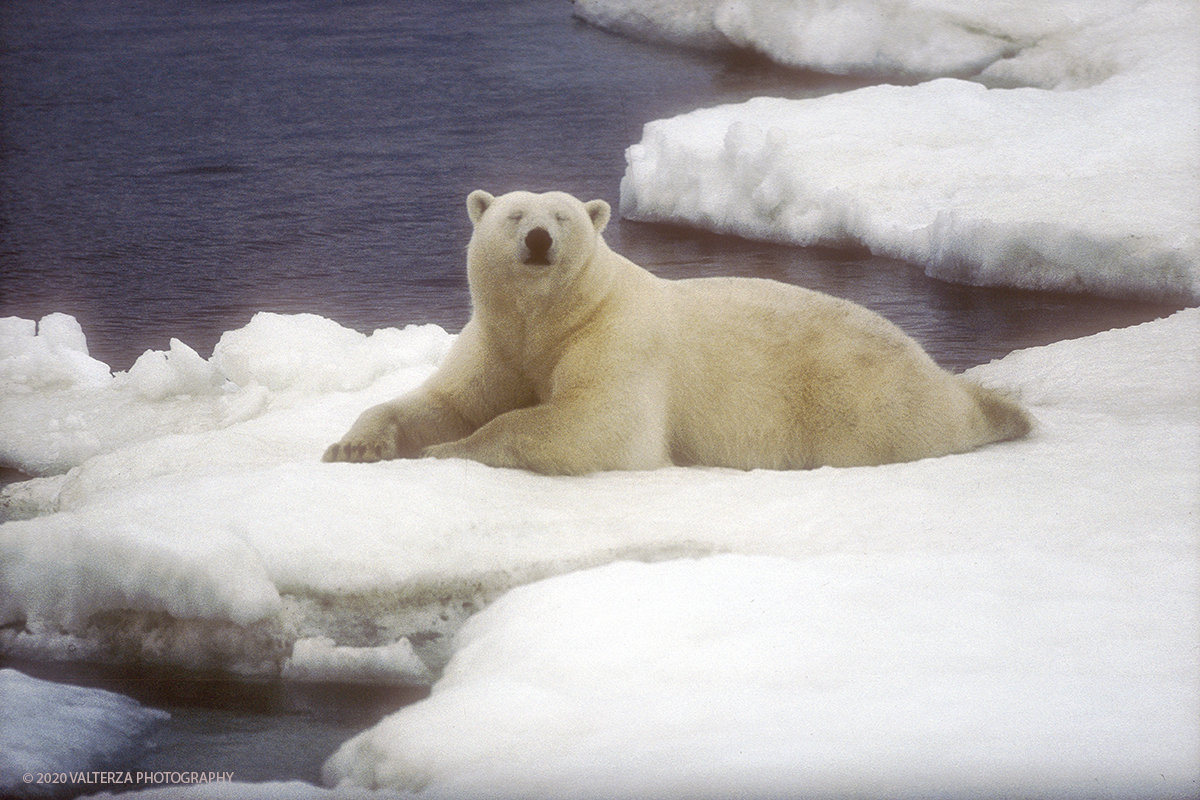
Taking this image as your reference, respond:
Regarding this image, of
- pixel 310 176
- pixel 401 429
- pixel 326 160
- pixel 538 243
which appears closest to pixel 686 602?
pixel 538 243

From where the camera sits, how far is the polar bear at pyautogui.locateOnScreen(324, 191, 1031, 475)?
4.87 meters

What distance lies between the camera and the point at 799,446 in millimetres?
5109

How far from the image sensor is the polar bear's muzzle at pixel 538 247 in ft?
15.4

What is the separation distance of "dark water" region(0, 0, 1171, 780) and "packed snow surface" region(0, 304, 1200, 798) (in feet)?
1.00

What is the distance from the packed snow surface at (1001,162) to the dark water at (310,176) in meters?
0.28

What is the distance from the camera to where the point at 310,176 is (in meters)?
13.8

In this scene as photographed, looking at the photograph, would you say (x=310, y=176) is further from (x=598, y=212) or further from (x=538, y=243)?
(x=538, y=243)

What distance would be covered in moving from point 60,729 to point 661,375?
8.07 ft

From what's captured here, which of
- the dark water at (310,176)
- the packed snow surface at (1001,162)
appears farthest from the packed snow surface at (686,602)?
the packed snow surface at (1001,162)

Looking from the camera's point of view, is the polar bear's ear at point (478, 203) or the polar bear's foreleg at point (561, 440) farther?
the polar bear's ear at point (478, 203)

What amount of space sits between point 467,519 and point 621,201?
8.06m

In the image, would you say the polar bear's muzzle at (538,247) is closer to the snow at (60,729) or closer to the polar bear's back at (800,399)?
the polar bear's back at (800,399)

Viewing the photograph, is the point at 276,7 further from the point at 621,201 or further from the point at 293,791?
the point at 293,791

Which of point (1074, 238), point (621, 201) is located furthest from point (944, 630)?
point (621, 201)
